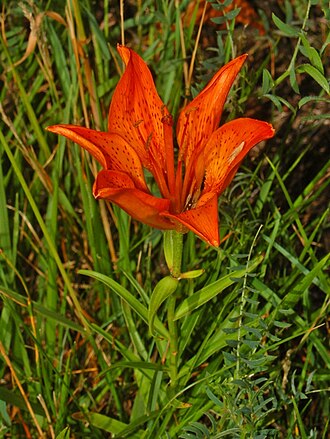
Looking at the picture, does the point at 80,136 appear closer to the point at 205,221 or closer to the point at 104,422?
the point at 205,221

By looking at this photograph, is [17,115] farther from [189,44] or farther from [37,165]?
[189,44]

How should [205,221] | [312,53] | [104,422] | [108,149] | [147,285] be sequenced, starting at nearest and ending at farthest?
[205,221] → [108,149] → [312,53] → [104,422] → [147,285]

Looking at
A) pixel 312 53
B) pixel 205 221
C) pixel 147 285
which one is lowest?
pixel 147 285

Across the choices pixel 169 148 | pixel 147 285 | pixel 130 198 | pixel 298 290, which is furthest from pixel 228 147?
pixel 147 285

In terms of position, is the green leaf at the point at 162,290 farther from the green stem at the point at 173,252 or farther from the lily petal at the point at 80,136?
the lily petal at the point at 80,136

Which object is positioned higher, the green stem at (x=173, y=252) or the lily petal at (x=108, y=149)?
the lily petal at (x=108, y=149)

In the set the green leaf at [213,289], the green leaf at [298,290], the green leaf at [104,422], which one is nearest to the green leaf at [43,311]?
the green leaf at [104,422]

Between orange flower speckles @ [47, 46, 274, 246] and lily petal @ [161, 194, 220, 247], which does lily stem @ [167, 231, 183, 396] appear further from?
lily petal @ [161, 194, 220, 247]

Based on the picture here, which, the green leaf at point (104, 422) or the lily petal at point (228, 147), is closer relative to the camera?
the lily petal at point (228, 147)

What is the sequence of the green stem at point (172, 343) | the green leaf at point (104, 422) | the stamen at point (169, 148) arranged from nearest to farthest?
1. the stamen at point (169, 148)
2. the green stem at point (172, 343)
3. the green leaf at point (104, 422)
